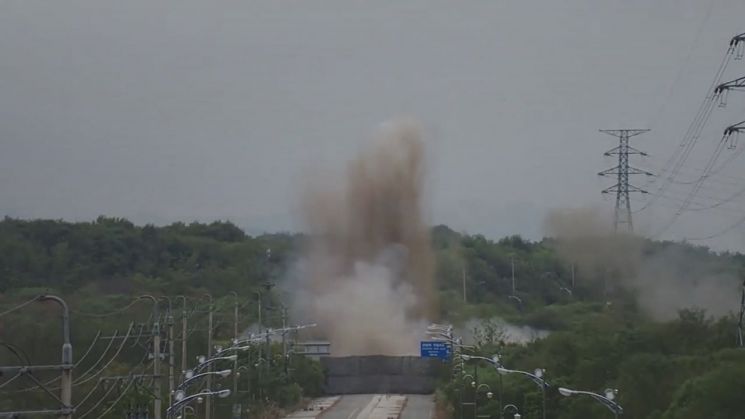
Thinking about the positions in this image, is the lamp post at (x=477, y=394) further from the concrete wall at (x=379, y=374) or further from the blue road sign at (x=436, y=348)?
the concrete wall at (x=379, y=374)

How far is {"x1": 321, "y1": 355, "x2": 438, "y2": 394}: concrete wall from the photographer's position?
101250 mm

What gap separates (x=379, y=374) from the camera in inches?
3991

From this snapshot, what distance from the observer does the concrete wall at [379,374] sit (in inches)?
3986

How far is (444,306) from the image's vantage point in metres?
107

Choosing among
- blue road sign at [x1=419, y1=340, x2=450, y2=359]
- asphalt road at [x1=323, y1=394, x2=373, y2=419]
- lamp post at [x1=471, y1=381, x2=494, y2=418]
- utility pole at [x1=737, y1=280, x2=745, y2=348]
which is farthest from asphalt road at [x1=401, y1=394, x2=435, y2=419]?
utility pole at [x1=737, y1=280, x2=745, y2=348]

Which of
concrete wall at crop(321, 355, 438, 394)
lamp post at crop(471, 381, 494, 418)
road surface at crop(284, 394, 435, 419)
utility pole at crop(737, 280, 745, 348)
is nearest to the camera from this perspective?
utility pole at crop(737, 280, 745, 348)

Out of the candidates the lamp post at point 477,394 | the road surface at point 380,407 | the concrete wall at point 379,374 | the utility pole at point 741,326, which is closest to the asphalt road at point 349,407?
the road surface at point 380,407

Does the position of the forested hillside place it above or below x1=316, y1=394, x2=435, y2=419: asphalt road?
above

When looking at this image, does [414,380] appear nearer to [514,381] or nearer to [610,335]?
[514,381]

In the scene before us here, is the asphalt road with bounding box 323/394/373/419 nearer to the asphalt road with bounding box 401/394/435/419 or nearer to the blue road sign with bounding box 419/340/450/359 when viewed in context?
the asphalt road with bounding box 401/394/435/419

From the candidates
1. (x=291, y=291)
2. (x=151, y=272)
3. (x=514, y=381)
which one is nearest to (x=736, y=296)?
(x=514, y=381)

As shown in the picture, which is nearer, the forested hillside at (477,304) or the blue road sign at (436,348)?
the forested hillside at (477,304)

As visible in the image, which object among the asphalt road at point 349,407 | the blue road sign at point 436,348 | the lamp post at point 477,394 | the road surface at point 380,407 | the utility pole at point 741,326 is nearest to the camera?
the utility pole at point 741,326

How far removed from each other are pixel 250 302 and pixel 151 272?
14.7m
